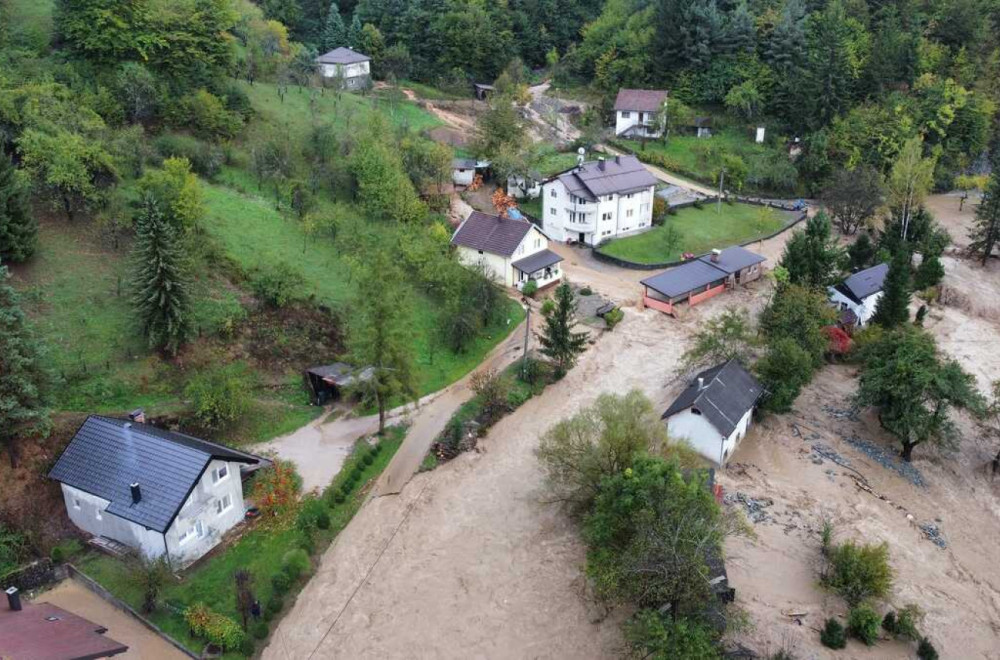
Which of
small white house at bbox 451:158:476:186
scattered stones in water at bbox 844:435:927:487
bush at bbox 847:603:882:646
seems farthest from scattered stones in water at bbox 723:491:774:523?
small white house at bbox 451:158:476:186

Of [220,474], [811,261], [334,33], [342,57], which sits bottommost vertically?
[220,474]

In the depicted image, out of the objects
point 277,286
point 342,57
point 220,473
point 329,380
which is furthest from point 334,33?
point 220,473

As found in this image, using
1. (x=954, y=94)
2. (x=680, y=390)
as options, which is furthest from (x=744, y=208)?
(x=680, y=390)

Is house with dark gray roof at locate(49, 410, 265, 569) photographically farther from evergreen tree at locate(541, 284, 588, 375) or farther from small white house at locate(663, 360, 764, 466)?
small white house at locate(663, 360, 764, 466)

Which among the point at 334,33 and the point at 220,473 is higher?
the point at 334,33

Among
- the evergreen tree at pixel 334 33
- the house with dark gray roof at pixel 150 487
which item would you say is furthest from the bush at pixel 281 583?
the evergreen tree at pixel 334 33

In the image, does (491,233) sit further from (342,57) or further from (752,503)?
(342,57)
